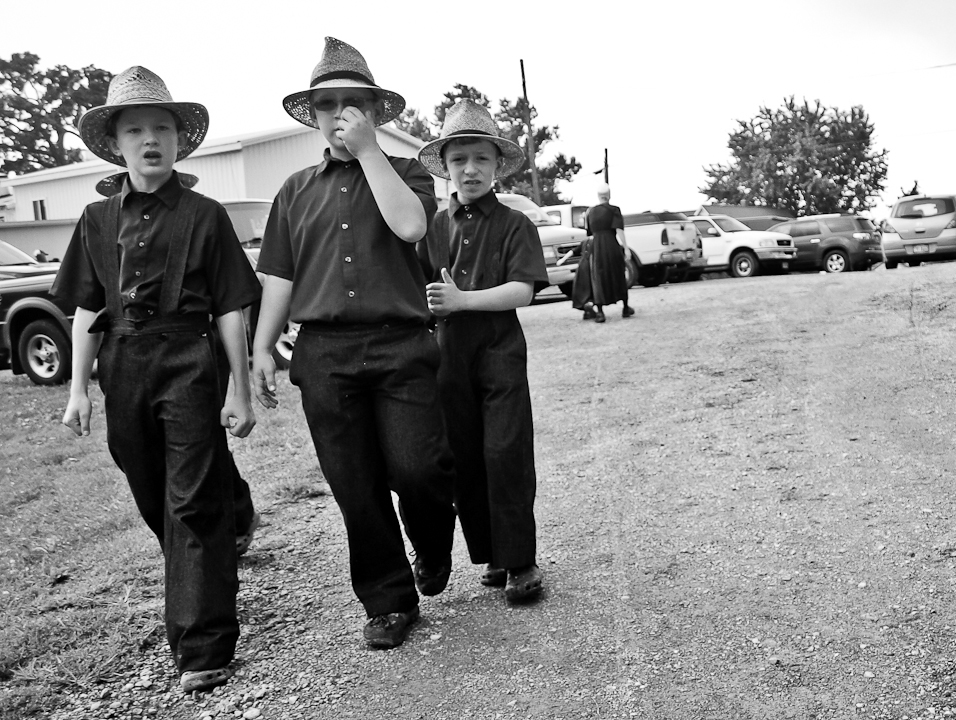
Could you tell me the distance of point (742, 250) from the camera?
2403cm

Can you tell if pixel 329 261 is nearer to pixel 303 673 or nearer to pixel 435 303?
pixel 435 303

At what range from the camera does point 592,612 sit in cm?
388

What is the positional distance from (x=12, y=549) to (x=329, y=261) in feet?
10.4

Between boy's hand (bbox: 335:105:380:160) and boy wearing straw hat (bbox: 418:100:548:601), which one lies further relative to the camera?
boy wearing straw hat (bbox: 418:100:548:601)

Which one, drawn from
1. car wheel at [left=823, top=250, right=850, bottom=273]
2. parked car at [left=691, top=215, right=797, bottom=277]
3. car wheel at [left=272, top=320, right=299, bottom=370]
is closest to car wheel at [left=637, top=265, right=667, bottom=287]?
parked car at [left=691, top=215, right=797, bottom=277]

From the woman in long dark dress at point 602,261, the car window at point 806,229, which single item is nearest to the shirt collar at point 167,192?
the woman in long dark dress at point 602,261

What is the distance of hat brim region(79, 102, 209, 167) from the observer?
3.58 meters

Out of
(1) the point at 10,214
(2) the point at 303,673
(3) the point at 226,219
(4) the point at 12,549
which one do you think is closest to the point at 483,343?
(3) the point at 226,219

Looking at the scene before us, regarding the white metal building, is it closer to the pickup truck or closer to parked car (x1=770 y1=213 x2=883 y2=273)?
the pickup truck

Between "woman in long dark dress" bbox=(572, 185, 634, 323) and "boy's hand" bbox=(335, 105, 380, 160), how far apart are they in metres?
10.2

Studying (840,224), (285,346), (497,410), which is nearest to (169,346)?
(497,410)

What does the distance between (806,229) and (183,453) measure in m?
23.3

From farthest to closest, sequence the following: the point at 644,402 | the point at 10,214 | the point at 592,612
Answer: the point at 10,214
the point at 644,402
the point at 592,612

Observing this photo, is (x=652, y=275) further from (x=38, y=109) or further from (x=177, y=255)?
(x=38, y=109)
